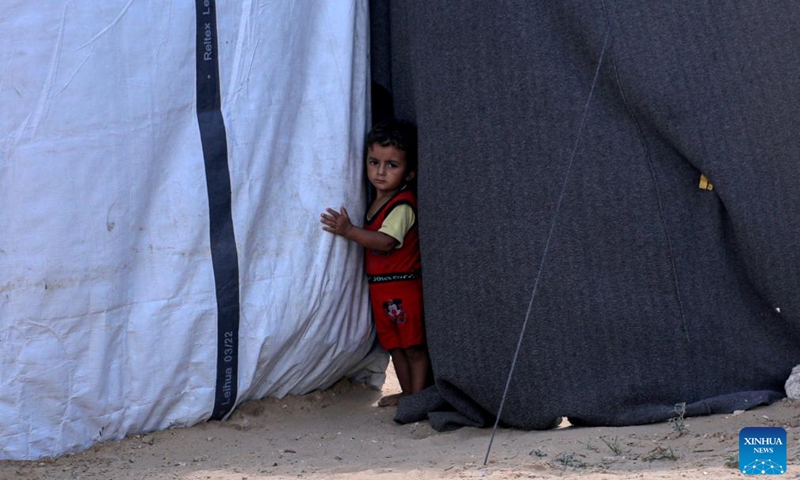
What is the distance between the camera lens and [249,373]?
3117mm

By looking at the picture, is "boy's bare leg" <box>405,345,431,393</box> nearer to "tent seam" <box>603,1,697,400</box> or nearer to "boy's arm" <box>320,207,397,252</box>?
"boy's arm" <box>320,207,397,252</box>

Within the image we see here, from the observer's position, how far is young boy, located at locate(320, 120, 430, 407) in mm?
3258

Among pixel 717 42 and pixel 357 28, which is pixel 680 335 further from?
pixel 357 28

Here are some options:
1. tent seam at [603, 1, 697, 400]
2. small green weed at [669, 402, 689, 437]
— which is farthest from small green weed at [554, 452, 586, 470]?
tent seam at [603, 1, 697, 400]

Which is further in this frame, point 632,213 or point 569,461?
point 632,213

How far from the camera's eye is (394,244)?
10.8 ft

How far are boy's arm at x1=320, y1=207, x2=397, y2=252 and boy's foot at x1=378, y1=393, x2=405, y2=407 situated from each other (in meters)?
0.59

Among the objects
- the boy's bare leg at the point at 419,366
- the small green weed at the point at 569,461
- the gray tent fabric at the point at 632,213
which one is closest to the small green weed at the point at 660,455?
the small green weed at the point at 569,461

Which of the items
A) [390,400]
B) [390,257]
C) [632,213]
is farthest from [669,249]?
[390,400]

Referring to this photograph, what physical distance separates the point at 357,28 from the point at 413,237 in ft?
2.37

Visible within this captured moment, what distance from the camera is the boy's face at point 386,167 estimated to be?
3.26m

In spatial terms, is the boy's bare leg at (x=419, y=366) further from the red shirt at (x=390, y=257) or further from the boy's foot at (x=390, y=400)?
the red shirt at (x=390, y=257)

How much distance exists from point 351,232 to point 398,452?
0.73m

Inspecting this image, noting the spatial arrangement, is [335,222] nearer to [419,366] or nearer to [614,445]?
[419,366]
